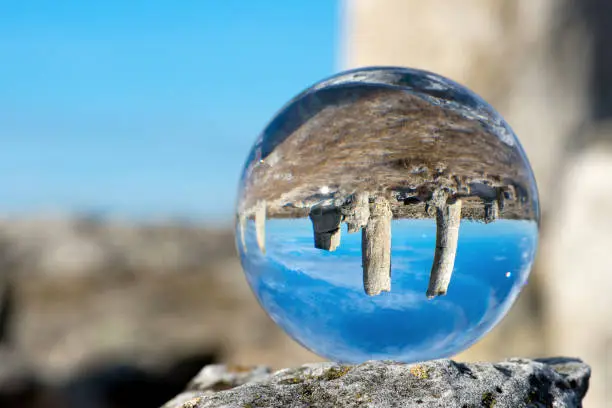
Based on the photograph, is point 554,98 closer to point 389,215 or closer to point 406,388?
point 389,215

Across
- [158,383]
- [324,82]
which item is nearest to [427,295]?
[324,82]

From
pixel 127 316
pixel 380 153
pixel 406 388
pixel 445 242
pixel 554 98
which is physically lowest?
pixel 127 316

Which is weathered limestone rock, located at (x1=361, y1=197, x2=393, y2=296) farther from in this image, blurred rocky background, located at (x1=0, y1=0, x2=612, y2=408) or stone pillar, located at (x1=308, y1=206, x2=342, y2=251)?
→ blurred rocky background, located at (x1=0, y1=0, x2=612, y2=408)

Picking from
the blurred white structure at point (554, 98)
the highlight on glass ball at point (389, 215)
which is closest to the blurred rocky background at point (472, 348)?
the blurred white structure at point (554, 98)

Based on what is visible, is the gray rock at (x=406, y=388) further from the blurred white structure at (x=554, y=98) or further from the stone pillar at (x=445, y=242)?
the blurred white structure at (x=554, y=98)

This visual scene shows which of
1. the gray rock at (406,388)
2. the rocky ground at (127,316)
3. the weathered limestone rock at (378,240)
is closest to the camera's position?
the gray rock at (406,388)

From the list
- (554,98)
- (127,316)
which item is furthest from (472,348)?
(127,316)
